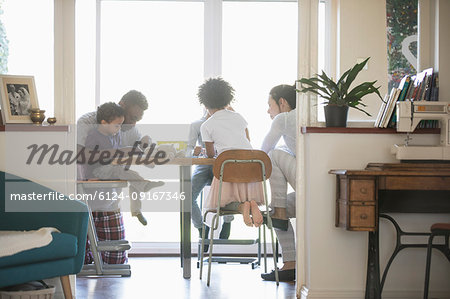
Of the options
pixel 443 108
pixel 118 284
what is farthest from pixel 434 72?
pixel 118 284

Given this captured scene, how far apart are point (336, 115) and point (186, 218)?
1357mm

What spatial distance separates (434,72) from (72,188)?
223cm

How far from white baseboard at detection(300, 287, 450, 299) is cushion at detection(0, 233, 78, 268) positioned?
4.40 ft

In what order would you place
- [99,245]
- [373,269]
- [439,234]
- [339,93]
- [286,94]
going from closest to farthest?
1. [439,234]
2. [373,269]
3. [339,93]
4. [99,245]
5. [286,94]

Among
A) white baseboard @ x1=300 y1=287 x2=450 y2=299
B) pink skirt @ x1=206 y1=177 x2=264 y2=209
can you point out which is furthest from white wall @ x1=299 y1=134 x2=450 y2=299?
pink skirt @ x1=206 y1=177 x2=264 y2=209

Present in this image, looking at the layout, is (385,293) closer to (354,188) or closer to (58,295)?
(354,188)

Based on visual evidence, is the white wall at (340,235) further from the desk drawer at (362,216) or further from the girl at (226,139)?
the girl at (226,139)

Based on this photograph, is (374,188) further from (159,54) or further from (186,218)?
(159,54)

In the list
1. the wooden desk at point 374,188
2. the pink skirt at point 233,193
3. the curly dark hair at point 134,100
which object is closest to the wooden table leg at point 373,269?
the wooden desk at point 374,188

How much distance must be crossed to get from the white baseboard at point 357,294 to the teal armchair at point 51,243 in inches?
51.2

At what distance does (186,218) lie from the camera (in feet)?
13.9

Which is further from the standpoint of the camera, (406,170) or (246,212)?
(246,212)

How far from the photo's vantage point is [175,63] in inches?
209

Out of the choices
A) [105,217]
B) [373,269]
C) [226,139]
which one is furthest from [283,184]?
[105,217]
